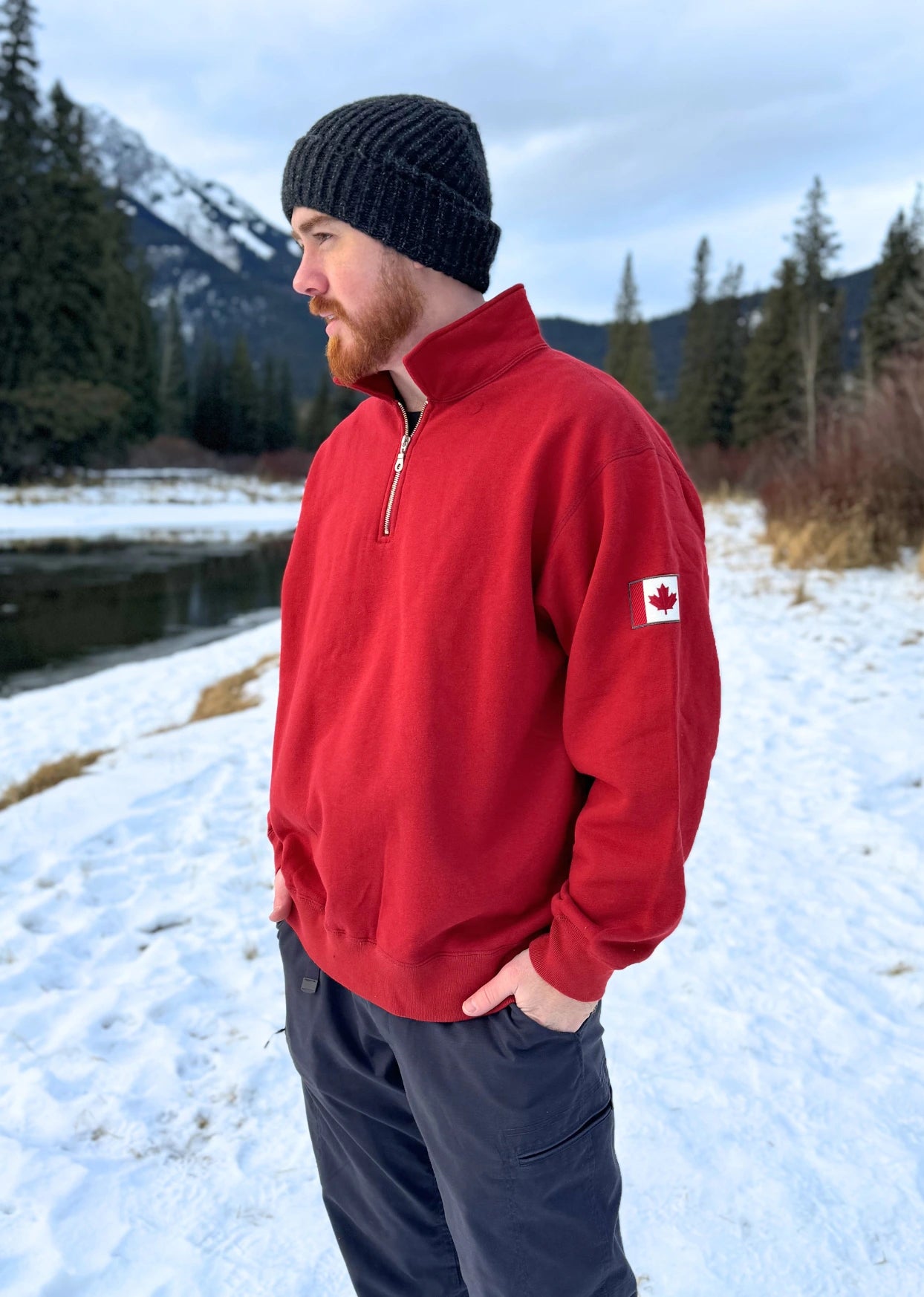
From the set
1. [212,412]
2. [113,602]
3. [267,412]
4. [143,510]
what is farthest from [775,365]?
[212,412]

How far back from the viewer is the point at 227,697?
7586 millimetres

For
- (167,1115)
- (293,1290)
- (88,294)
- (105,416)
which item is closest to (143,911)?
(167,1115)

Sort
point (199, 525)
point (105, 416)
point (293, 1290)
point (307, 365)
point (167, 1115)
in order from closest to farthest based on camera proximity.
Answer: point (293, 1290)
point (167, 1115)
point (199, 525)
point (105, 416)
point (307, 365)

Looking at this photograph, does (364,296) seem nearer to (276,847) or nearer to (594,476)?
(594,476)

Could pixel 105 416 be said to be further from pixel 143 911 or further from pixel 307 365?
pixel 307 365

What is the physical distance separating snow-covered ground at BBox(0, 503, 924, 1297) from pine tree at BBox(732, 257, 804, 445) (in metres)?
34.6

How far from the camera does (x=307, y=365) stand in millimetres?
152750

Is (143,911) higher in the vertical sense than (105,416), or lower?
lower

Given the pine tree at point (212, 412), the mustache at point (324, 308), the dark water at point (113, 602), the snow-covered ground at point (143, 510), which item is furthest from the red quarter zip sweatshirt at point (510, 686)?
the pine tree at point (212, 412)

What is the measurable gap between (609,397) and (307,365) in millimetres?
162304

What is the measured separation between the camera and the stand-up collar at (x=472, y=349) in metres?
1.30

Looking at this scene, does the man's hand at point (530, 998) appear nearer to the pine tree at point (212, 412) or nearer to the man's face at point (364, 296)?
the man's face at point (364, 296)

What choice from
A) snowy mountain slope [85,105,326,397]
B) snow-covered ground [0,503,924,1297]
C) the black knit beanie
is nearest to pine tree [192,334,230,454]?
snow-covered ground [0,503,924,1297]

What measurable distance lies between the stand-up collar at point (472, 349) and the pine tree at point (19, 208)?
34453 mm
